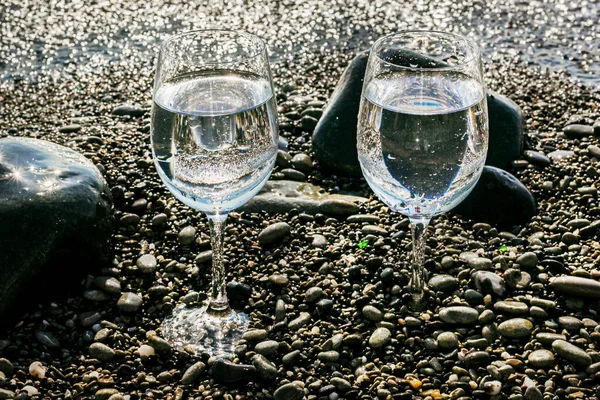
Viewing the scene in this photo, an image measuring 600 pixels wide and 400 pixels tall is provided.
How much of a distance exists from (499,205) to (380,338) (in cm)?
148

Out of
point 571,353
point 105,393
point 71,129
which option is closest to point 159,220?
point 105,393

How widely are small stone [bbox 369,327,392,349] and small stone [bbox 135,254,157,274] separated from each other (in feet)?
4.34

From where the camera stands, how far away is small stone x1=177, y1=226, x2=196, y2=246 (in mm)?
4668

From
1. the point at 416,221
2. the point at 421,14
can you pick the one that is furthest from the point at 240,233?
the point at 421,14

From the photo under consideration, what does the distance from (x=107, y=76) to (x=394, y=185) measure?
5016 mm

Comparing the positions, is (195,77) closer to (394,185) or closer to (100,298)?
(394,185)

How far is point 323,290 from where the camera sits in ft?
13.9

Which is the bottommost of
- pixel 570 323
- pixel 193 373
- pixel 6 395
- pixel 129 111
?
pixel 6 395

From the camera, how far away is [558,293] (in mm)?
4172

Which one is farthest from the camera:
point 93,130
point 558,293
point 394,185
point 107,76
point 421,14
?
point 421,14

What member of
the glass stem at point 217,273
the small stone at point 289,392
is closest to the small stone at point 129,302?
the glass stem at point 217,273

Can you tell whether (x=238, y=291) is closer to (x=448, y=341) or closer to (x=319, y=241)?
(x=319, y=241)

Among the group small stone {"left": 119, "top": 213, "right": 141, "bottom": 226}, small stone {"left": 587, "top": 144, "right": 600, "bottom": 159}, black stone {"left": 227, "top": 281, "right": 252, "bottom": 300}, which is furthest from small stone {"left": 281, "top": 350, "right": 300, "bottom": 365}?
small stone {"left": 587, "top": 144, "right": 600, "bottom": 159}

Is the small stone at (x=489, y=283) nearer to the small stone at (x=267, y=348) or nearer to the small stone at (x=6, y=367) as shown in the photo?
the small stone at (x=267, y=348)
